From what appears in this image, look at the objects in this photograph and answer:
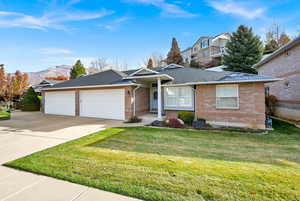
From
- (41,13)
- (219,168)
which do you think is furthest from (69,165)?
(41,13)

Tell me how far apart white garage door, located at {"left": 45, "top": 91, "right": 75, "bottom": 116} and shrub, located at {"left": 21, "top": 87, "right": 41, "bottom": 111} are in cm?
A: 408

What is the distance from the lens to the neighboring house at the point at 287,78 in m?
10.4

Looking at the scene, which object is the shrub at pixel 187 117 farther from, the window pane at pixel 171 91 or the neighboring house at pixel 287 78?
the neighboring house at pixel 287 78

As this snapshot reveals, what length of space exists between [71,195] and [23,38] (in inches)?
676

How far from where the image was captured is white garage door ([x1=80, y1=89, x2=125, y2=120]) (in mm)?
11422

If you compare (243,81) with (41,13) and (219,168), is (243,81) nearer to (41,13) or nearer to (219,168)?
(219,168)

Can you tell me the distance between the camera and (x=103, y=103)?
39.9ft

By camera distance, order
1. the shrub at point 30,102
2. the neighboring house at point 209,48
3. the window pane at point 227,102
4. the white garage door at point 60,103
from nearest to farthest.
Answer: the window pane at point 227,102, the white garage door at point 60,103, the shrub at point 30,102, the neighboring house at point 209,48

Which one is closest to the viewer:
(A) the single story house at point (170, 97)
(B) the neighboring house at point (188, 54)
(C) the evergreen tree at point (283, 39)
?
(A) the single story house at point (170, 97)

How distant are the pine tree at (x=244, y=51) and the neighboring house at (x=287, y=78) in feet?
29.3

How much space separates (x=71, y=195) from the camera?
267cm

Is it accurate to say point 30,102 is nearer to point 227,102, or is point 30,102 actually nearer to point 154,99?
point 154,99

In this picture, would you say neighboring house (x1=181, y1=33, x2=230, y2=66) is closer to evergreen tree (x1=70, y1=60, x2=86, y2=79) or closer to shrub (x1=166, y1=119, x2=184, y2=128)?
evergreen tree (x1=70, y1=60, x2=86, y2=79)

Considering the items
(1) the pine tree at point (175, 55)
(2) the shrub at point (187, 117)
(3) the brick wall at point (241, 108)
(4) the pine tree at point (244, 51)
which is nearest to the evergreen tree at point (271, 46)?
(4) the pine tree at point (244, 51)
